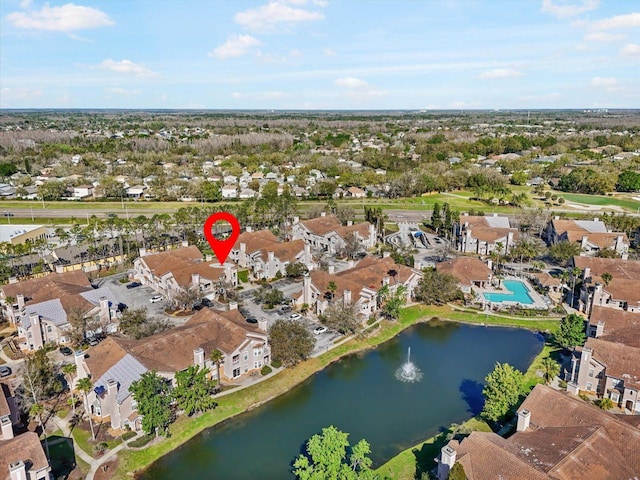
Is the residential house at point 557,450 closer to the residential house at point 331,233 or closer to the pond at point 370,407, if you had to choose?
the pond at point 370,407

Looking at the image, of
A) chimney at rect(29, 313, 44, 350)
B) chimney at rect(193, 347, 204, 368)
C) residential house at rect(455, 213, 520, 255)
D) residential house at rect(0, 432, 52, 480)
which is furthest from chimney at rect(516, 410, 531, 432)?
residential house at rect(455, 213, 520, 255)

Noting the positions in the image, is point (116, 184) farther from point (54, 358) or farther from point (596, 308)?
point (596, 308)

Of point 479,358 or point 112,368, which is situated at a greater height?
point 112,368

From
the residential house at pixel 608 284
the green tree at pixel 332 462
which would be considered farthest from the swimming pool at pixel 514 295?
the green tree at pixel 332 462

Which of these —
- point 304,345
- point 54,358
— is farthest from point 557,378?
point 54,358

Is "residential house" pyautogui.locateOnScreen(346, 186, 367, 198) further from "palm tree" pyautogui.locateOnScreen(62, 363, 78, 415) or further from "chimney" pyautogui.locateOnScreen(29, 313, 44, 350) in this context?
"palm tree" pyautogui.locateOnScreen(62, 363, 78, 415)

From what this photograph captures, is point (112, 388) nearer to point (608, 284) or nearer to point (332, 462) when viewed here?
point (332, 462)
